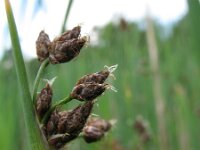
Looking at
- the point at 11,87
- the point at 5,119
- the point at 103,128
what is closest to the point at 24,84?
the point at 103,128

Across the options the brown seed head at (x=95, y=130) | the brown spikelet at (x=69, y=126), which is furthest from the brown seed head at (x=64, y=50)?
the brown seed head at (x=95, y=130)

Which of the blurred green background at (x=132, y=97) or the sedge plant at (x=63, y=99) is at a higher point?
the sedge plant at (x=63, y=99)

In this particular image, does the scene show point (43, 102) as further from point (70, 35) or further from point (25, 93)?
point (70, 35)

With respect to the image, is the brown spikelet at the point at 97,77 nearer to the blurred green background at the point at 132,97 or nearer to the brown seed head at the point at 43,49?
the brown seed head at the point at 43,49

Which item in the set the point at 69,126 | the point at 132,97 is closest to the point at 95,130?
the point at 69,126

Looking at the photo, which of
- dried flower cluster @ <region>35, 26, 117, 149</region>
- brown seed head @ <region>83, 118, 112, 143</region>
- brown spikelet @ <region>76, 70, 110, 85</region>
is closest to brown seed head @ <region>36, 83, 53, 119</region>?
dried flower cluster @ <region>35, 26, 117, 149</region>

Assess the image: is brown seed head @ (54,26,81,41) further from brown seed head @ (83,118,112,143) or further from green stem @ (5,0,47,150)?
brown seed head @ (83,118,112,143)
